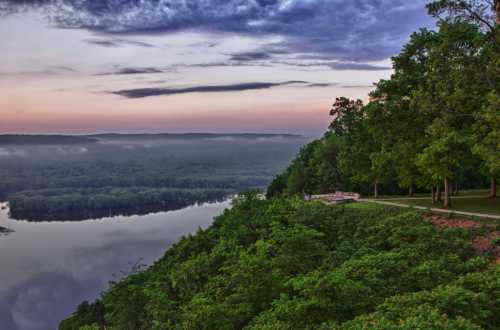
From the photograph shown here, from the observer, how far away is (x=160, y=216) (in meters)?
108

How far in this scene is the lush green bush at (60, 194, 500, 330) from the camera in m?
7.82

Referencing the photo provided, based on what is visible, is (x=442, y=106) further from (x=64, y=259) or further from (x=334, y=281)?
(x=64, y=259)

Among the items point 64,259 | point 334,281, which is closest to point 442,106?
point 334,281

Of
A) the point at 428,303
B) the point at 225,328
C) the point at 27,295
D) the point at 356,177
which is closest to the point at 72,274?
the point at 27,295

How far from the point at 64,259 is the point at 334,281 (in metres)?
58.5

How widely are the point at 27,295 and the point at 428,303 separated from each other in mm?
47434

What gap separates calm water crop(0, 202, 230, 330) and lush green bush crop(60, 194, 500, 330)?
2047 centimetres

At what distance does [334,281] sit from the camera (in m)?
8.91

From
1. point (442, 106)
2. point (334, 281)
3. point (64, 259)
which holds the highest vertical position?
point (442, 106)

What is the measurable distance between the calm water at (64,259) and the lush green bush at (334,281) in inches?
806

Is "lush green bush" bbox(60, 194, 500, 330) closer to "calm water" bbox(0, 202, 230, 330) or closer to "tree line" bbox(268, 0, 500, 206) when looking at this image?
"tree line" bbox(268, 0, 500, 206)

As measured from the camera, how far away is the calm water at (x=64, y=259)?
42.0 meters

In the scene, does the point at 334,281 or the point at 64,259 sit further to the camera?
Answer: the point at 64,259

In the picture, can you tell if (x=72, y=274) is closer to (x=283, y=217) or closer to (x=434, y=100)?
(x=283, y=217)
